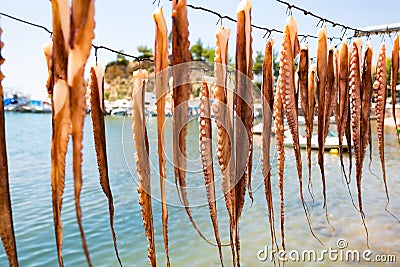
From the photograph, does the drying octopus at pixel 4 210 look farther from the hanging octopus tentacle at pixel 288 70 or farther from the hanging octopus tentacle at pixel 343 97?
the hanging octopus tentacle at pixel 343 97

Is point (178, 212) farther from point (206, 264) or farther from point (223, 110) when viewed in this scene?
point (223, 110)

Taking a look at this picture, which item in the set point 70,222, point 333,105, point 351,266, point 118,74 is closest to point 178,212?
point 70,222

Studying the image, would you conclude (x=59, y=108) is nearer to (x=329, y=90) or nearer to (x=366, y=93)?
(x=329, y=90)

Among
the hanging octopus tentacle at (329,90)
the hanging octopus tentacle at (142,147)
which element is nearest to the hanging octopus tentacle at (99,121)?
the hanging octopus tentacle at (142,147)

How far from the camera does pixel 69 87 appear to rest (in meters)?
0.77

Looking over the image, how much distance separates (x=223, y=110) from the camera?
4.54 feet

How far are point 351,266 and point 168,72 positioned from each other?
5.25 m

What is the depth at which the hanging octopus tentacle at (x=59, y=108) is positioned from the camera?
0.85 metres

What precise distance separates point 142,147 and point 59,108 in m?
0.48

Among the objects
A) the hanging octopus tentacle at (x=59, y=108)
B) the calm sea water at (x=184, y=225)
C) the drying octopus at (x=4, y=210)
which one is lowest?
the calm sea water at (x=184, y=225)

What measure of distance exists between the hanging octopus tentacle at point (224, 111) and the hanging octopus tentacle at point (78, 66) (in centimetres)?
65

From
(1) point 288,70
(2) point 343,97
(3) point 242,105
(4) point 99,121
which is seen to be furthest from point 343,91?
(4) point 99,121

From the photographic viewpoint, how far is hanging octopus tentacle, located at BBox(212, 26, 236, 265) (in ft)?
4.51

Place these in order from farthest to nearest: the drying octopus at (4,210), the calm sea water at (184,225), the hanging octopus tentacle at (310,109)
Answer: the calm sea water at (184,225) < the hanging octopus tentacle at (310,109) < the drying octopus at (4,210)
